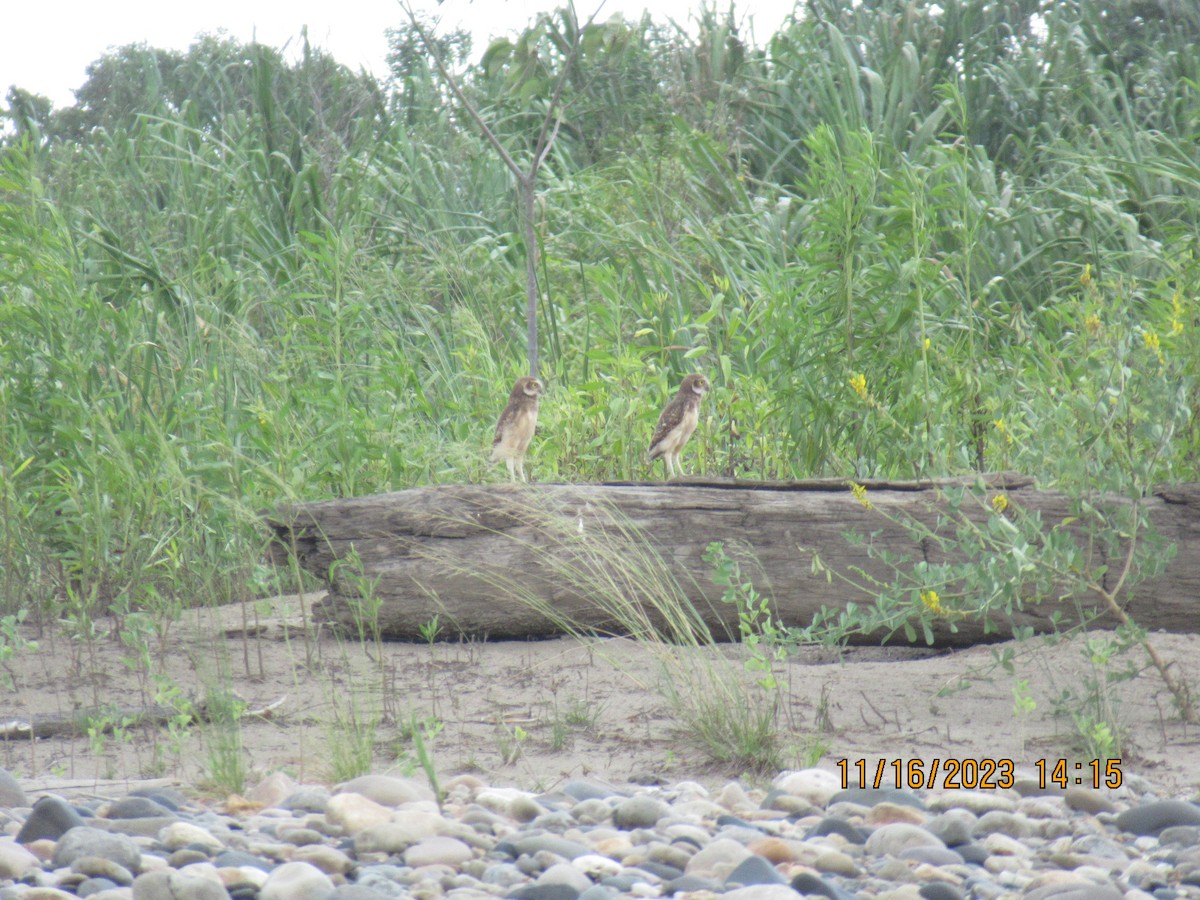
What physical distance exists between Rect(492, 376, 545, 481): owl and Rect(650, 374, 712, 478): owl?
21.5 inches

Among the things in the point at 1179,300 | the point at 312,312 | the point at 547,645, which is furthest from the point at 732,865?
the point at 312,312

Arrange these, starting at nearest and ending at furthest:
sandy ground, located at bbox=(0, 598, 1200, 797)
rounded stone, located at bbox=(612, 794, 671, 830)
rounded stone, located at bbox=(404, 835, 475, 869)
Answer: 1. rounded stone, located at bbox=(404, 835, 475, 869)
2. rounded stone, located at bbox=(612, 794, 671, 830)
3. sandy ground, located at bbox=(0, 598, 1200, 797)

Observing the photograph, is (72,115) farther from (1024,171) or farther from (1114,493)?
(1114,493)

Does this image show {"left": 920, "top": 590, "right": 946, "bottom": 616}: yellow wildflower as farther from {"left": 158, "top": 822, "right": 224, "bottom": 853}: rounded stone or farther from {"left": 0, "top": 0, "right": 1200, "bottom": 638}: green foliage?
{"left": 158, "top": 822, "right": 224, "bottom": 853}: rounded stone

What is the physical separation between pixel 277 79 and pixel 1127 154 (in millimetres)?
8552

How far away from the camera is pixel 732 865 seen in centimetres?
259

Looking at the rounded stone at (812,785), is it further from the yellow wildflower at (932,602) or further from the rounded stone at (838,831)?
the yellow wildflower at (932,602)

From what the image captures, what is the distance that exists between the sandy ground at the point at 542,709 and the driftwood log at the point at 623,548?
14 cm

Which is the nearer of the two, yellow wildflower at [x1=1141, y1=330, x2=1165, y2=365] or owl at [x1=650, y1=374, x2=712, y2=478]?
yellow wildflower at [x1=1141, y1=330, x2=1165, y2=365]

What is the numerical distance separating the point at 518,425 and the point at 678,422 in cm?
70

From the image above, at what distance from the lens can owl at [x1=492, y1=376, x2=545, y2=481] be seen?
5.42 m

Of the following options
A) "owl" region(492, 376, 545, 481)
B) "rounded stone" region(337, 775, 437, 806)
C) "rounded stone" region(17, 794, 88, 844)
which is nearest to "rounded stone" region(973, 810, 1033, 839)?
"rounded stone" region(337, 775, 437, 806)

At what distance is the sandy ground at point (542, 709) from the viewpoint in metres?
3.59

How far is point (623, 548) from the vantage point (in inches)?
180
